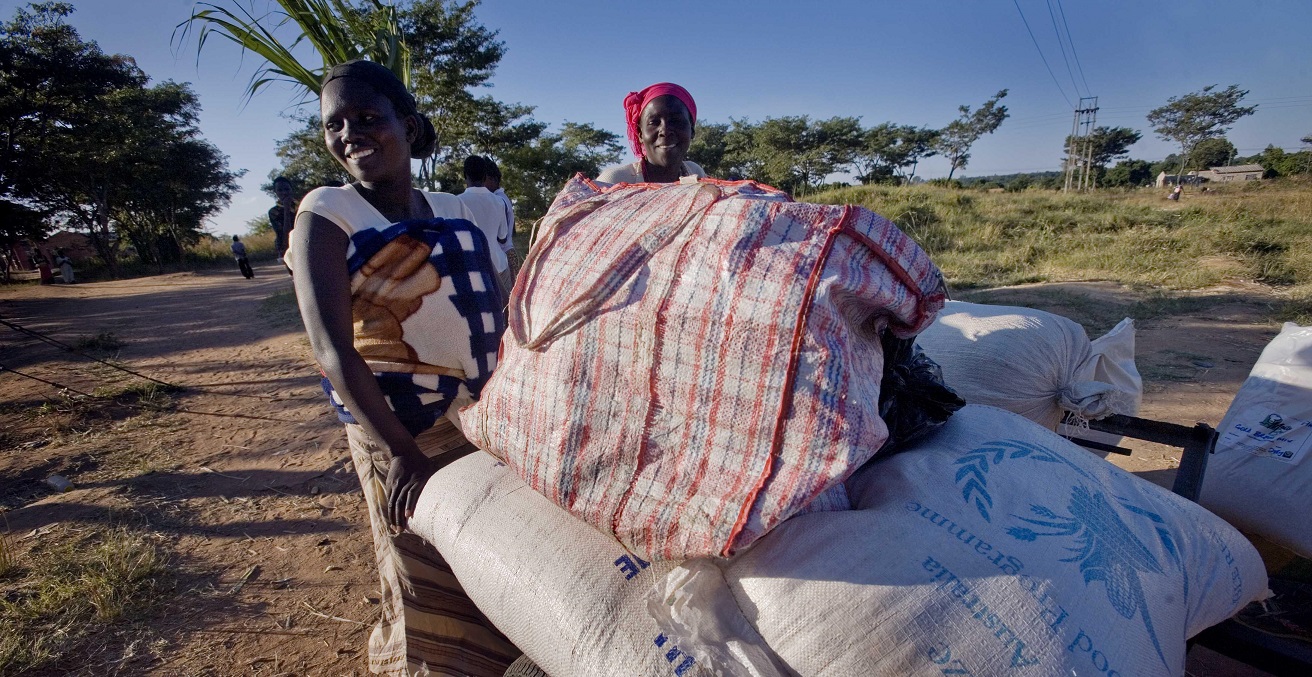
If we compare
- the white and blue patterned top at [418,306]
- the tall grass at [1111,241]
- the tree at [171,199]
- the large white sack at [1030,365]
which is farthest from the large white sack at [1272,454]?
the tree at [171,199]

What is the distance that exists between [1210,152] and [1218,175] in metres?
4.99

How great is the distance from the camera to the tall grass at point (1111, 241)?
23.3 feet

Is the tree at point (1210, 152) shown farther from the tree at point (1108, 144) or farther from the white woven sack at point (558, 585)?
the white woven sack at point (558, 585)

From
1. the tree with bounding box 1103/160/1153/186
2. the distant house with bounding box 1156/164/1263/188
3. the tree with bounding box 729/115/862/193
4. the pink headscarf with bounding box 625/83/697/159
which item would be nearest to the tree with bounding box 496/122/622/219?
the tree with bounding box 729/115/862/193

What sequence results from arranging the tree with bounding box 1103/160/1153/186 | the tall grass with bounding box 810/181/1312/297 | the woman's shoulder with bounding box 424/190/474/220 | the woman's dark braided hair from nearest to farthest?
the woman's dark braided hair → the woman's shoulder with bounding box 424/190/474/220 → the tall grass with bounding box 810/181/1312/297 → the tree with bounding box 1103/160/1153/186

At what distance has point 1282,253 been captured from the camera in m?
7.43

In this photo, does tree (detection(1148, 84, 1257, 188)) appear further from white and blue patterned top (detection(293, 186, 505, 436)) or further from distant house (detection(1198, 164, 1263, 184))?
white and blue patterned top (detection(293, 186, 505, 436))

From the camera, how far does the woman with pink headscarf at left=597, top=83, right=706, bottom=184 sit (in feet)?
7.16

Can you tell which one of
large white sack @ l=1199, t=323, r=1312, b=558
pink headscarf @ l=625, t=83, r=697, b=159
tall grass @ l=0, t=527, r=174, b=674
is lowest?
tall grass @ l=0, t=527, r=174, b=674

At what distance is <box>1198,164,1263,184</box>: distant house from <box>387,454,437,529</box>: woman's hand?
4536 centimetres

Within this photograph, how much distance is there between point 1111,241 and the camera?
9875mm

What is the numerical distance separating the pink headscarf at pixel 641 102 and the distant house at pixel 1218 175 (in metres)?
43.0

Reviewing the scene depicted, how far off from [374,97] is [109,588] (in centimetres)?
238

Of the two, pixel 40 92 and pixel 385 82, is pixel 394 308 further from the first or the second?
pixel 40 92
